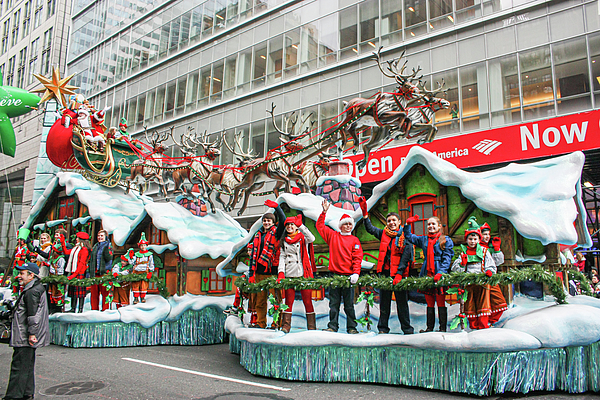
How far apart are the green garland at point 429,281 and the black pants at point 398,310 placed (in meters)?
0.30

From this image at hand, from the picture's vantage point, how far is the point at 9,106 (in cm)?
1232

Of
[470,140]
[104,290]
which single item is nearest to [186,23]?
[470,140]

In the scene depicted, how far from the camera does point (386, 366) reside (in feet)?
20.1

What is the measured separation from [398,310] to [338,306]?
86 centimetres

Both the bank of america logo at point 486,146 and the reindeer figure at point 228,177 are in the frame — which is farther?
the bank of america logo at point 486,146

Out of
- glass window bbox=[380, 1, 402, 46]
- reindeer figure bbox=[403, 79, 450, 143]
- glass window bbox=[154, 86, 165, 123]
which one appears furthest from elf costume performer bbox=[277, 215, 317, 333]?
glass window bbox=[154, 86, 165, 123]

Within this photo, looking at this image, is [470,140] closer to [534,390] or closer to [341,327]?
[341,327]

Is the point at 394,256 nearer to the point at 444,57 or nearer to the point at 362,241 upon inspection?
the point at 362,241

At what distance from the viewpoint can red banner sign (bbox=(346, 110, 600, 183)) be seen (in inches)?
510

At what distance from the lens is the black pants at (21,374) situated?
5109mm

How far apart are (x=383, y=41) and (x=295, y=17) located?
4.98 meters

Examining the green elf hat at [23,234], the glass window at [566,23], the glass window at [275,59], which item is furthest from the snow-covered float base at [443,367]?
the glass window at [275,59]

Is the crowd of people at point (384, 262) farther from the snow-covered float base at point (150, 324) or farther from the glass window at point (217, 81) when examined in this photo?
the glass window at point (217, 81)

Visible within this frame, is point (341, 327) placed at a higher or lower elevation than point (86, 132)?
lower
